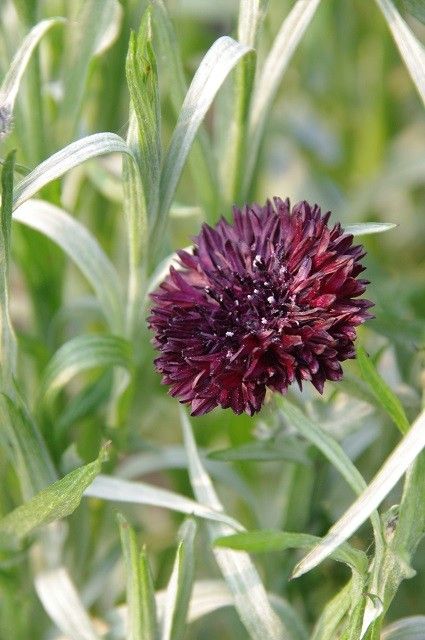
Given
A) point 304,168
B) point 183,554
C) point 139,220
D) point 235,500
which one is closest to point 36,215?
point 139,220

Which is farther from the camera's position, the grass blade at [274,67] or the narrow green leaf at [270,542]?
the grass blade at [274,67]

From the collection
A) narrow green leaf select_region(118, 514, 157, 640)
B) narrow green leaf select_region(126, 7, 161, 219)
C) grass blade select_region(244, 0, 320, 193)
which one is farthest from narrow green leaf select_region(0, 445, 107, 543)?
grass blade select_region(244, 0, 320, 193)

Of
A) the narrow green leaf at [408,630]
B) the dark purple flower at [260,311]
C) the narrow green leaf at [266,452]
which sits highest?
the dark purple flower at [260,311]

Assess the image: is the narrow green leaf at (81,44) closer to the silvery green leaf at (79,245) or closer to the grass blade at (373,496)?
the silvery green leaf at (79,245)

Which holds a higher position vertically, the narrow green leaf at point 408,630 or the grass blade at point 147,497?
the grass blade at point 147,497

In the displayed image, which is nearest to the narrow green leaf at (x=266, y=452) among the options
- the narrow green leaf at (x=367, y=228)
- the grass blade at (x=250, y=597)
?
the grass blade at (x=250, y=597)

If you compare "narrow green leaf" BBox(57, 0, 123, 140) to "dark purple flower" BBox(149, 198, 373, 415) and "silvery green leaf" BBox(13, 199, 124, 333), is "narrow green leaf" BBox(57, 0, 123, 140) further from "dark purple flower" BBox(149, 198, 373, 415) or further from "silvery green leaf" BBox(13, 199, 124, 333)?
"dark purple flower" BBox(149, 198, 373, 415)
